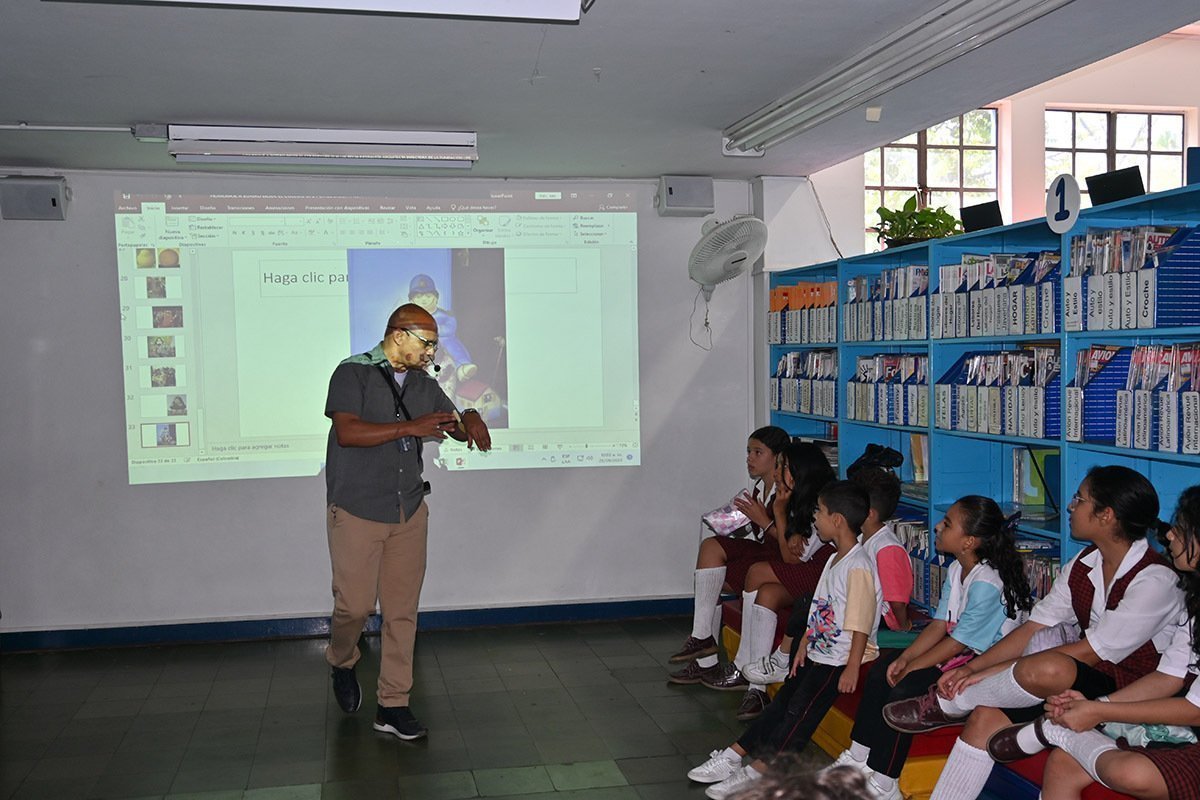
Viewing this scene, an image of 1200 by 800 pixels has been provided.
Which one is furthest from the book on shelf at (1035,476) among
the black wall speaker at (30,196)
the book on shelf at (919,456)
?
the black wall speaker at (30,196)

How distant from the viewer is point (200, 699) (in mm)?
4797

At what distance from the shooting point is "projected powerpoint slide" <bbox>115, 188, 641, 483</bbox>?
5.77 metres

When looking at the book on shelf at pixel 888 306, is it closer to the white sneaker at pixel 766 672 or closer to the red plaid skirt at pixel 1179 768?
the white sneaker at pixel 766 672

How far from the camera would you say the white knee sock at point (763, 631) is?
4371 mm

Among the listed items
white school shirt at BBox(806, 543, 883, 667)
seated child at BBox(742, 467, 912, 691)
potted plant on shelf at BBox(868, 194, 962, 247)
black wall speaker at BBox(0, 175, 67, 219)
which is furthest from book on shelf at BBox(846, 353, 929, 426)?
black wall speaker at BBox(0, 175, 67, 219)

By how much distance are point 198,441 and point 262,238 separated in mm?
1164

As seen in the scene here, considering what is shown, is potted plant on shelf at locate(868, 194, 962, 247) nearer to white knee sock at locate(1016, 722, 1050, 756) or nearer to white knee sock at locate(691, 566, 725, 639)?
white knee sock at locate(691, 566, 725, 639)

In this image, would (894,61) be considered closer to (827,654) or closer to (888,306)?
(888,306)

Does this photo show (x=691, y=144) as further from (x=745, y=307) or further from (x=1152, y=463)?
(x=1152, y=463)

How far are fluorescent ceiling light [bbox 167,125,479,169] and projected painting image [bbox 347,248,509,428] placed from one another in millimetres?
907

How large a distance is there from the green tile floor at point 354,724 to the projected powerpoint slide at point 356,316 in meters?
1.09

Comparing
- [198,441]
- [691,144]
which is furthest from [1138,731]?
[198,441]

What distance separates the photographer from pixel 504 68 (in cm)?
387

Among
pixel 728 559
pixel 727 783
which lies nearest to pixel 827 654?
pixel 727 783
